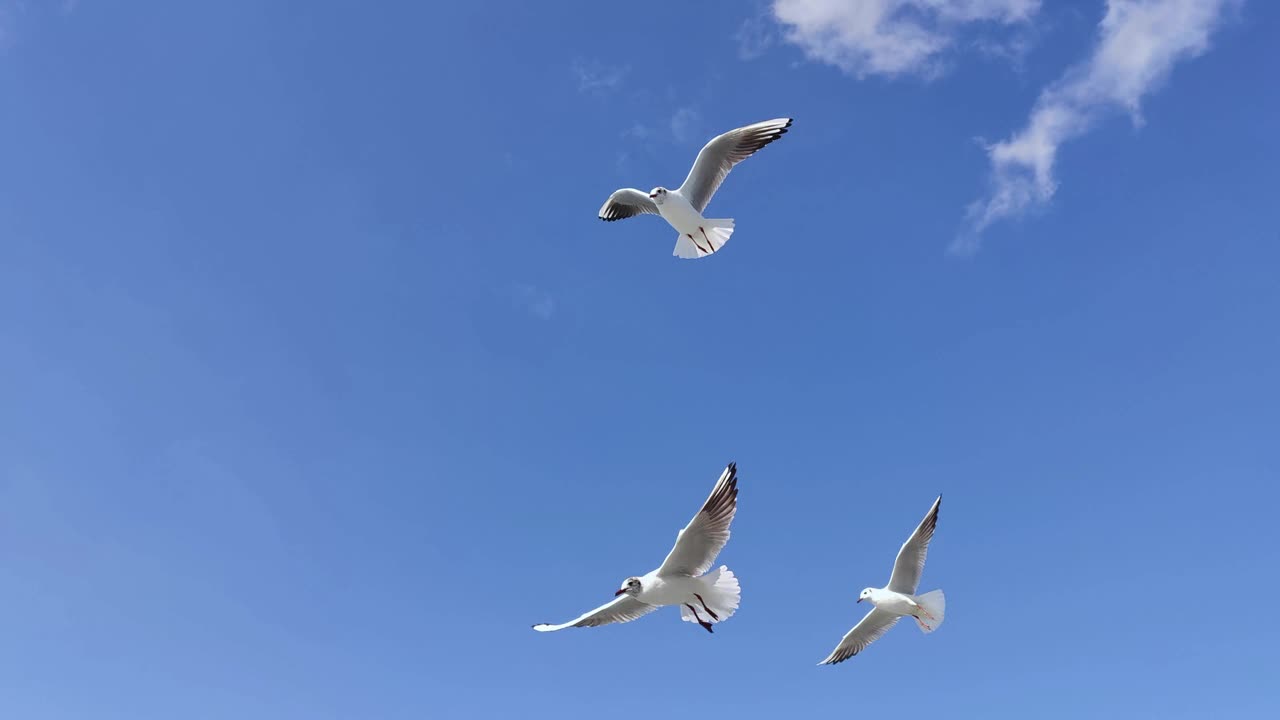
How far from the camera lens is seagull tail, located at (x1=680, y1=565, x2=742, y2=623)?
12336mm

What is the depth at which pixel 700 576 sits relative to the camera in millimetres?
12289

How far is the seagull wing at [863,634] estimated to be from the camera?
657 inches

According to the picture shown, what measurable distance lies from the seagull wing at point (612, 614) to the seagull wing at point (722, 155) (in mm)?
6702

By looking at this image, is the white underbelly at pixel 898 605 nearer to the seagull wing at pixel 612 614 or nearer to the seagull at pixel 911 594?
the seagull at pixel 911 594

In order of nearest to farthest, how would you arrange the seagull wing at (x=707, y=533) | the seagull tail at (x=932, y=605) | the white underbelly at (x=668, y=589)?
the seagull wing at (x=707, y=533) → the white underbelly at (x=668, y=589) → the seagull tail at (x=932, y=605)

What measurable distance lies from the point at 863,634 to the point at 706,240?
6988 mm

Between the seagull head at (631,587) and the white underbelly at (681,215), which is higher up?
the white underbelly at (681,215)

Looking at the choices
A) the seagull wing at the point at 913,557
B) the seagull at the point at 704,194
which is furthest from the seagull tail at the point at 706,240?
the seagull wing at the point at 913,557

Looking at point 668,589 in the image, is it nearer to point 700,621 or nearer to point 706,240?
point 700,621

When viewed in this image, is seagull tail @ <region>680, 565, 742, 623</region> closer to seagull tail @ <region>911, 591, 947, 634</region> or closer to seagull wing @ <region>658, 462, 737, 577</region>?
seagull wing @ <region>658, 462, 737, 577</region>

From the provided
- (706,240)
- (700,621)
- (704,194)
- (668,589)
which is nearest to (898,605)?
(700,621)

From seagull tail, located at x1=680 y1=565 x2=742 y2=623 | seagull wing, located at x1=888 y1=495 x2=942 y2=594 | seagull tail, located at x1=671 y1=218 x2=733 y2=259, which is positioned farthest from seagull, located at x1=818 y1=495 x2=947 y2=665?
seagull tail, located at x1=671 y1=218 x2=733 y2=259

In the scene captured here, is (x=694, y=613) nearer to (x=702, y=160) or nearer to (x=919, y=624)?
(x=919, y=624)

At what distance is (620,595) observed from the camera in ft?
42.2
